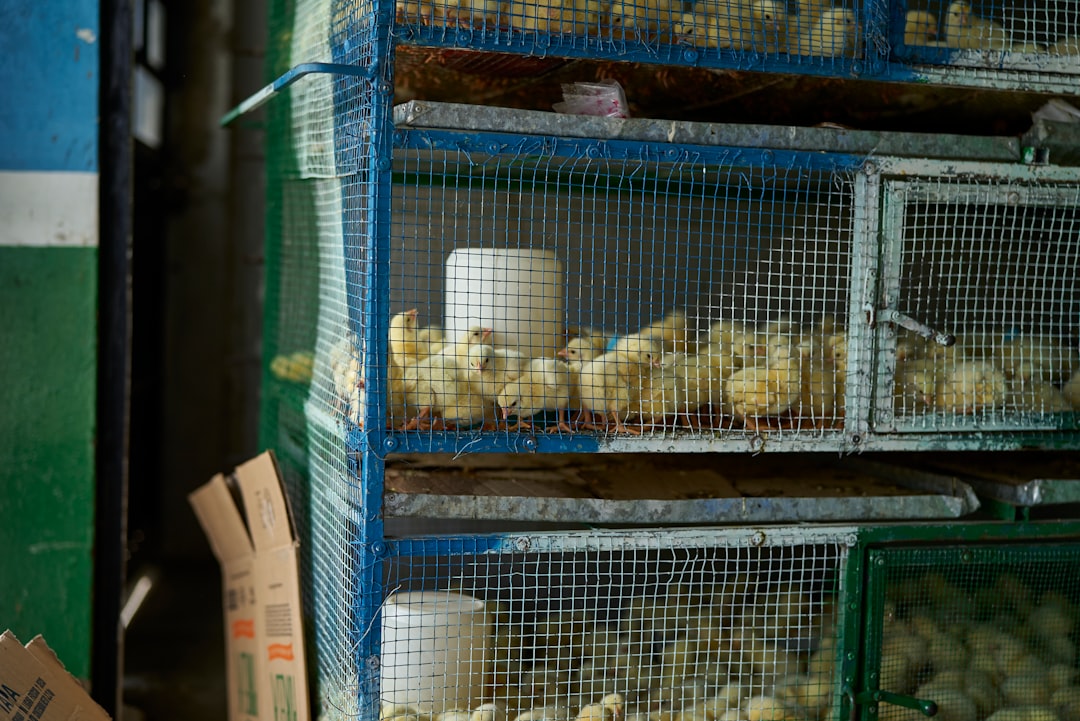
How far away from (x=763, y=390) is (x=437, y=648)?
1076mm

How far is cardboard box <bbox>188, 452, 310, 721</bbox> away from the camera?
2867 millimetres

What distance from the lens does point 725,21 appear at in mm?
2613

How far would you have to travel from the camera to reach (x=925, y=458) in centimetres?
338

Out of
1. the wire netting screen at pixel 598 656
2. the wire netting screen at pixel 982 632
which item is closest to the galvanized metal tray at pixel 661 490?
the wire netting screen at pixel 598 656

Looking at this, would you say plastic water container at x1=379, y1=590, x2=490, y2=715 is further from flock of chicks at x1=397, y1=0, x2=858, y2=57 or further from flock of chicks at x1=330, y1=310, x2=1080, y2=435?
flock of chicks at x1=397, y1=0, x2=858, y2=57

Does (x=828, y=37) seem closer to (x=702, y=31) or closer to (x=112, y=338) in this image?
(x=702, y=31)

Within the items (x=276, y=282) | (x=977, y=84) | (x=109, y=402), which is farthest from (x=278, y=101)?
(x=977, y=84)

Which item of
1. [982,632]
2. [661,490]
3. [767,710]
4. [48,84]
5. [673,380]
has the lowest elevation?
[767,710]

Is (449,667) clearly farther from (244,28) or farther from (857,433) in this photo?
(244,28)

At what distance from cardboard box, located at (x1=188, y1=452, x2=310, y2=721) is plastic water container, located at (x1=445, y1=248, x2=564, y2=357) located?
794mm

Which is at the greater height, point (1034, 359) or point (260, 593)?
point (1034, 359)

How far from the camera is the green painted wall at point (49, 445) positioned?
3115 millimetres

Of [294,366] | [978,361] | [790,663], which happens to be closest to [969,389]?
[978,361]

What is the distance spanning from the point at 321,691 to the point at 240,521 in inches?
25.1
